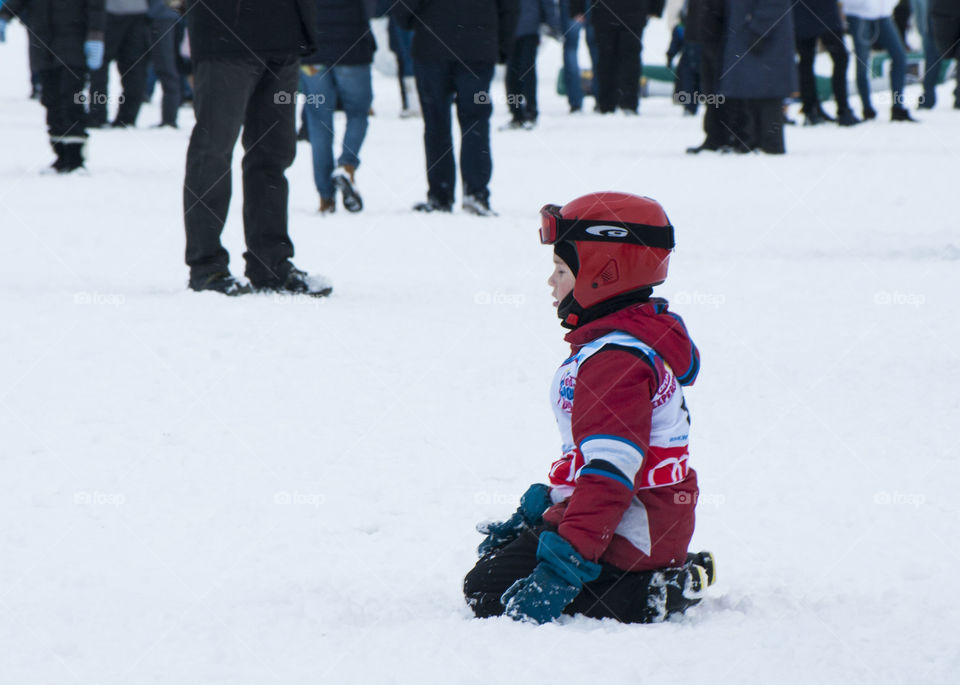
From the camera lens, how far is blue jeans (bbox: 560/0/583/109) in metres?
12.4

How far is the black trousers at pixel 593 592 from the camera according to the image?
221 centimetres

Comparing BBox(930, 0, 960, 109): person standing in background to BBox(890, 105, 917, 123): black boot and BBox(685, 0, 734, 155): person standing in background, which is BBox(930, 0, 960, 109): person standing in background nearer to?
BBox(685, 0, 734, 155): person standing in background

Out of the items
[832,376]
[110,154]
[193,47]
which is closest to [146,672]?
[832,376]

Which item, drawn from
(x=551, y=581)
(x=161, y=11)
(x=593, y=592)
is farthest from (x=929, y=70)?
(x=551, y=581)

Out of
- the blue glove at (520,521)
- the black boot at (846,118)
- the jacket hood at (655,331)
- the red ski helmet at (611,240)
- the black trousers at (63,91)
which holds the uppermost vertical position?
the black trousers at (63,91)

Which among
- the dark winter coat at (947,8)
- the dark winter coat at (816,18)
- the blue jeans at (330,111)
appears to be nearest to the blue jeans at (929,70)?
the dark winter coat at (816,18)

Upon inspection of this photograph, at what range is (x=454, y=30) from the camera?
677cm

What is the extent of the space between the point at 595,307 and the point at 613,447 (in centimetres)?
28

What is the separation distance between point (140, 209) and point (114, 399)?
11.9 ft

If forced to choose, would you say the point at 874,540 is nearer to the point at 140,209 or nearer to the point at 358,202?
the point at 358,202

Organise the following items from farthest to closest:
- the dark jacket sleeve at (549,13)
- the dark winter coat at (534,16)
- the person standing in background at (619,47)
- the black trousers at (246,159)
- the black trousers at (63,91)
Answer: the dark jacket sleeve at (549,13), the dark winter coat at (534,16), the person standing in background at (619,47), the black trousers at (63,91), the black trousers at (246,159)

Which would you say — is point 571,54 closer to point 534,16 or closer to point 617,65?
point 617,65

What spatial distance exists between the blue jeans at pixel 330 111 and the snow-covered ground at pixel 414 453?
62 centimetres

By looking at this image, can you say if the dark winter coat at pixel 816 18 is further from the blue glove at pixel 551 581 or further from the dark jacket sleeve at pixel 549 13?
the blue glove at pixel 551 581
